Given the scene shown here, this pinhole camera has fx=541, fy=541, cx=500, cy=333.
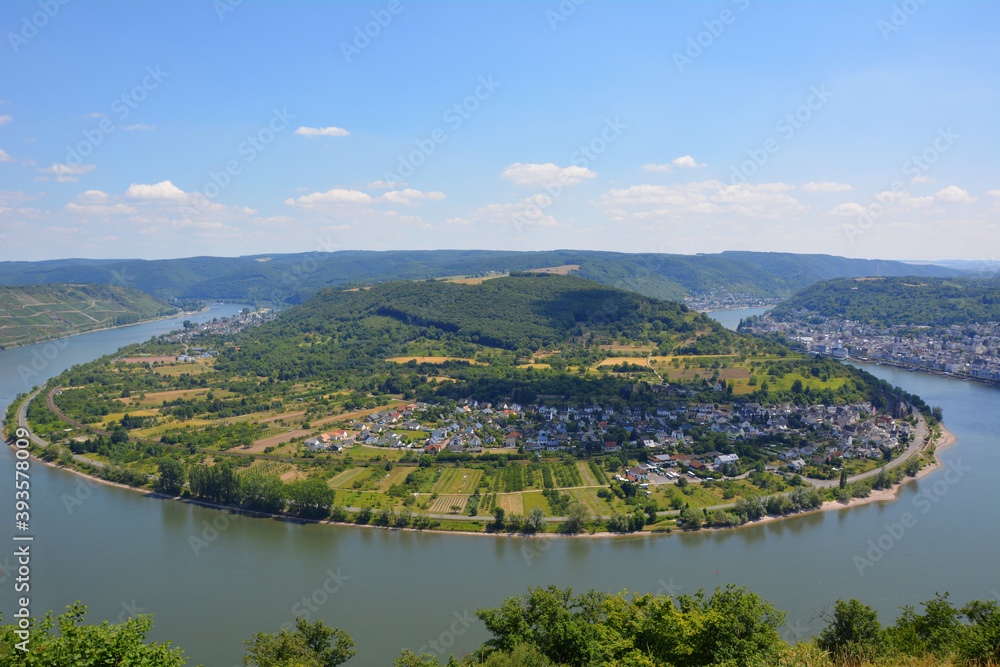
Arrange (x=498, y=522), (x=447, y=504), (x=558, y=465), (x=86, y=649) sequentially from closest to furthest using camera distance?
(x=86, y=649), (x=498, y=522), (x=447, y=504), (x=558, y=465)

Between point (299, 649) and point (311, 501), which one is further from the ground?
point (299, 649)

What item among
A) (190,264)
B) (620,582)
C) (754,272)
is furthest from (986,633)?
(190,264)

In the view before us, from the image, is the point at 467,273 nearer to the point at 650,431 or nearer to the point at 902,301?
the point at 902,301

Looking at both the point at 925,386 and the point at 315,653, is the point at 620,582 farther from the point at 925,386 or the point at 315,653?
the point at 925,386

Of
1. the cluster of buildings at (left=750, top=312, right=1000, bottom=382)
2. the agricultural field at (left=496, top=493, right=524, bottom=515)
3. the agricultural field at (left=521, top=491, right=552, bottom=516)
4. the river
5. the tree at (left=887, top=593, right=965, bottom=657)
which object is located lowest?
the river

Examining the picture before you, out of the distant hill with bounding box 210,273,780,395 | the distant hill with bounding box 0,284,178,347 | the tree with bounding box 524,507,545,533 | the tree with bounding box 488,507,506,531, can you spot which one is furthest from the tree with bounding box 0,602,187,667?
the distant hill with bounding box 0,284,178,347

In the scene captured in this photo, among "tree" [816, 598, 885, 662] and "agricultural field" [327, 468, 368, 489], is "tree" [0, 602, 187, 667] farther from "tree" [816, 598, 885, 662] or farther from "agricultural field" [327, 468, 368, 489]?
"agricultural field" [327, 468, 368, 489]

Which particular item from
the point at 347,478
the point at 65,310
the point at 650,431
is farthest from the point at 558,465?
the point at 65,310
